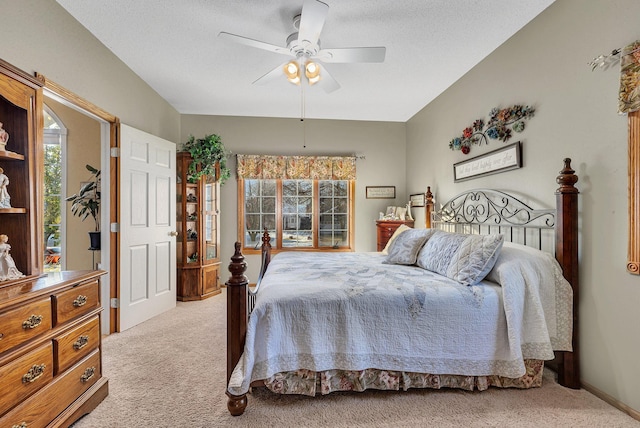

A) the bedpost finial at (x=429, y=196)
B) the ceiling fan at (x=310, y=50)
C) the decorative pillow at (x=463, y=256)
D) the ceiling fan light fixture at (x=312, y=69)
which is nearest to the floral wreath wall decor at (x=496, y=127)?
the bedpost finial at (x=429, y=196)

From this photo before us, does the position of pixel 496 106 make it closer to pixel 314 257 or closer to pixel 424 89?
pixel 424 89

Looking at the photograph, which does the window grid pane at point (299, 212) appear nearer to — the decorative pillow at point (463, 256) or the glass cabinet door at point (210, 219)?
the glass cabinet door at point (210, 219)

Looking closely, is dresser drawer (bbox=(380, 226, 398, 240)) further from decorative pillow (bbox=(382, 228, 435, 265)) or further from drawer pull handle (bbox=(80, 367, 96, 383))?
drawer pull handle (bbox=(80, 367, 96, 383))

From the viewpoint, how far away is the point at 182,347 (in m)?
2.79

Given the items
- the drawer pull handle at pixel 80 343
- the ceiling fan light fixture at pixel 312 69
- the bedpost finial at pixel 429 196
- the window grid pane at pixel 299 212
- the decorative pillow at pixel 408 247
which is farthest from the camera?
the window grid pane at pixel 299 212

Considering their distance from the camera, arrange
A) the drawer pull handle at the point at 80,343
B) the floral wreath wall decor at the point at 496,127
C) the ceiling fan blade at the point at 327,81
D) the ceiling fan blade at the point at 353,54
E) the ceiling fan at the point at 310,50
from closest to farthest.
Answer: the drawer pull handle at the point at 80,343, the ceiling fan at the point at 310,50, the ceiling fan blade at the point at 353,54, the floral wreath wall decor at the point at 496,127, the ceiling fan blade at the point at 327,81

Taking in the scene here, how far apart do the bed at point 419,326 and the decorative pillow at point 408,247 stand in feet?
2.24

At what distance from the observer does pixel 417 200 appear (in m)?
4.79

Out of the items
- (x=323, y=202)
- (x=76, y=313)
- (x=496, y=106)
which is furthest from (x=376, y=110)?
(x=76, y=313)

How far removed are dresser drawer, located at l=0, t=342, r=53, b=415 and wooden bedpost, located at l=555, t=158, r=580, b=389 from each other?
10.1 ft

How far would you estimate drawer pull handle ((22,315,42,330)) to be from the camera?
4.65 ft

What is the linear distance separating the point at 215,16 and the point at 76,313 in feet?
7.54

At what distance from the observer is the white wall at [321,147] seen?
500 centimetres

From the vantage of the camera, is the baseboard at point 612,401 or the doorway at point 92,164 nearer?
the baseboard at point 612,401
